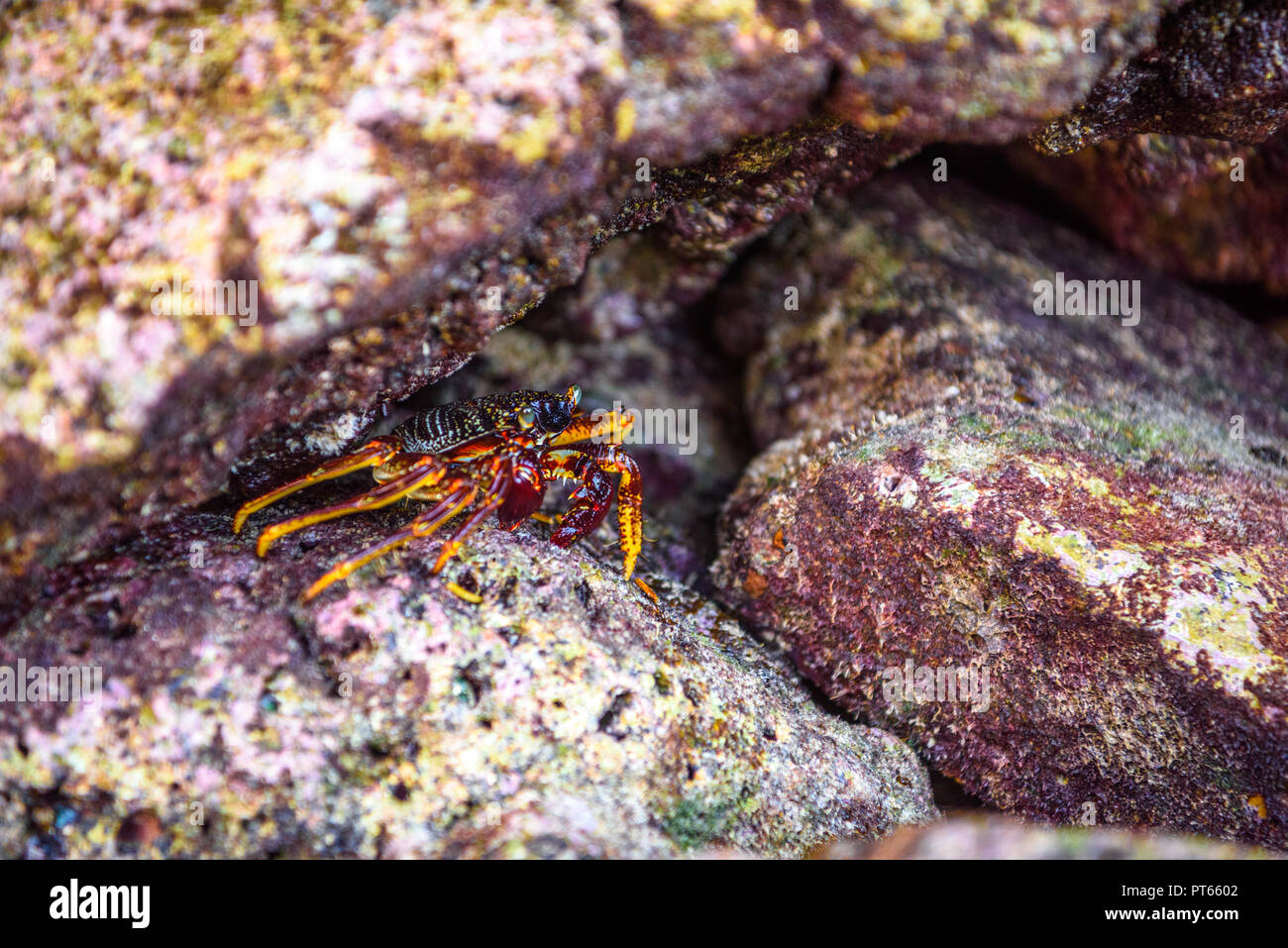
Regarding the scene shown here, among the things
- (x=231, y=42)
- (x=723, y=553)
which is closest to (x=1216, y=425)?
(x=723, y=553)

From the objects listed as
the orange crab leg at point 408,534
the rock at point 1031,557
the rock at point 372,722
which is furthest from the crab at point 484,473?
the rock at point 1031,557

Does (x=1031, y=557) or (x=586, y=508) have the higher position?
(x=586, y=508)

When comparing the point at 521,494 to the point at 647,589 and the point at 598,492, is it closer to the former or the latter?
the point at 598,492

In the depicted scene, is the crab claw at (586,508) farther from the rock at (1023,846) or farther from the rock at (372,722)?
the rock at (1023,846)

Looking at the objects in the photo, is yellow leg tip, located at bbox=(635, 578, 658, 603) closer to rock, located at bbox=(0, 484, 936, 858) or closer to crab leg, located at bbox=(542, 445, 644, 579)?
crab leg, located at bbox=(542, 445, 644, 579)

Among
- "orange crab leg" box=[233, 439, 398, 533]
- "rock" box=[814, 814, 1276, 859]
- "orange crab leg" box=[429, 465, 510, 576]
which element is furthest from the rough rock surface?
"rock" box=[814, 814, 1276, 859]

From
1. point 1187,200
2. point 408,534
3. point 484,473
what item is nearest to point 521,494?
point 484,473
